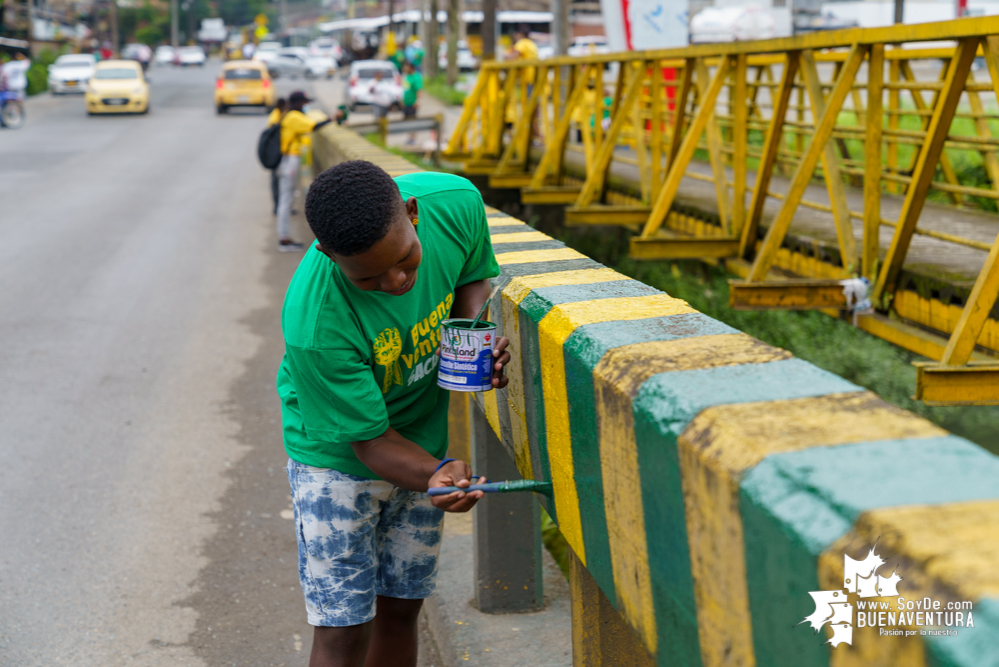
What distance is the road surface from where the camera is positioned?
379 cm

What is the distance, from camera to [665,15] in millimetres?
9867

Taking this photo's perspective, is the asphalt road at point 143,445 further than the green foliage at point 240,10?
No

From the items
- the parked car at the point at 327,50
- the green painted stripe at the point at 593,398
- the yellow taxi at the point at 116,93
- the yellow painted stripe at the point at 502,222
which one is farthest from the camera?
the parked car at the point at 327,50

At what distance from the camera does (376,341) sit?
2.33 meters

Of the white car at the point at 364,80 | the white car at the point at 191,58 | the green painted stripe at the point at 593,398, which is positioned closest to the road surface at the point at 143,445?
the green painted stripe at the point at 593,398

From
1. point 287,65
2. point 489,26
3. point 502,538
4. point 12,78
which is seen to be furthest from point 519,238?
point 287,65

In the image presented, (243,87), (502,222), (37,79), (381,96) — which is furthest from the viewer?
(37,79)

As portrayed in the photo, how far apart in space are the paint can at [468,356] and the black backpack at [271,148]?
1002 centimetres

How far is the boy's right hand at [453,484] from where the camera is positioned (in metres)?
2.23

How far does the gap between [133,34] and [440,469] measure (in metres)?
105

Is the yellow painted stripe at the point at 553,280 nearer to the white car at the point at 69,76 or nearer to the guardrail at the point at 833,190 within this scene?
the guardrail at the point at 833,190

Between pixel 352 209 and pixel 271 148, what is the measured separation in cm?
1031

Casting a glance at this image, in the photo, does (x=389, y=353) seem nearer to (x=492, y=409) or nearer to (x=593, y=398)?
(x=593, y=398)

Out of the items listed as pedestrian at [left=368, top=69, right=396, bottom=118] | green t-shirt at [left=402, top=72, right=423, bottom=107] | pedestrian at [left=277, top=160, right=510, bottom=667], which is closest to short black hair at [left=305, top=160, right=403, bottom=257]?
pedestrian at [left=277, top=160, right=510, bottom=667]
